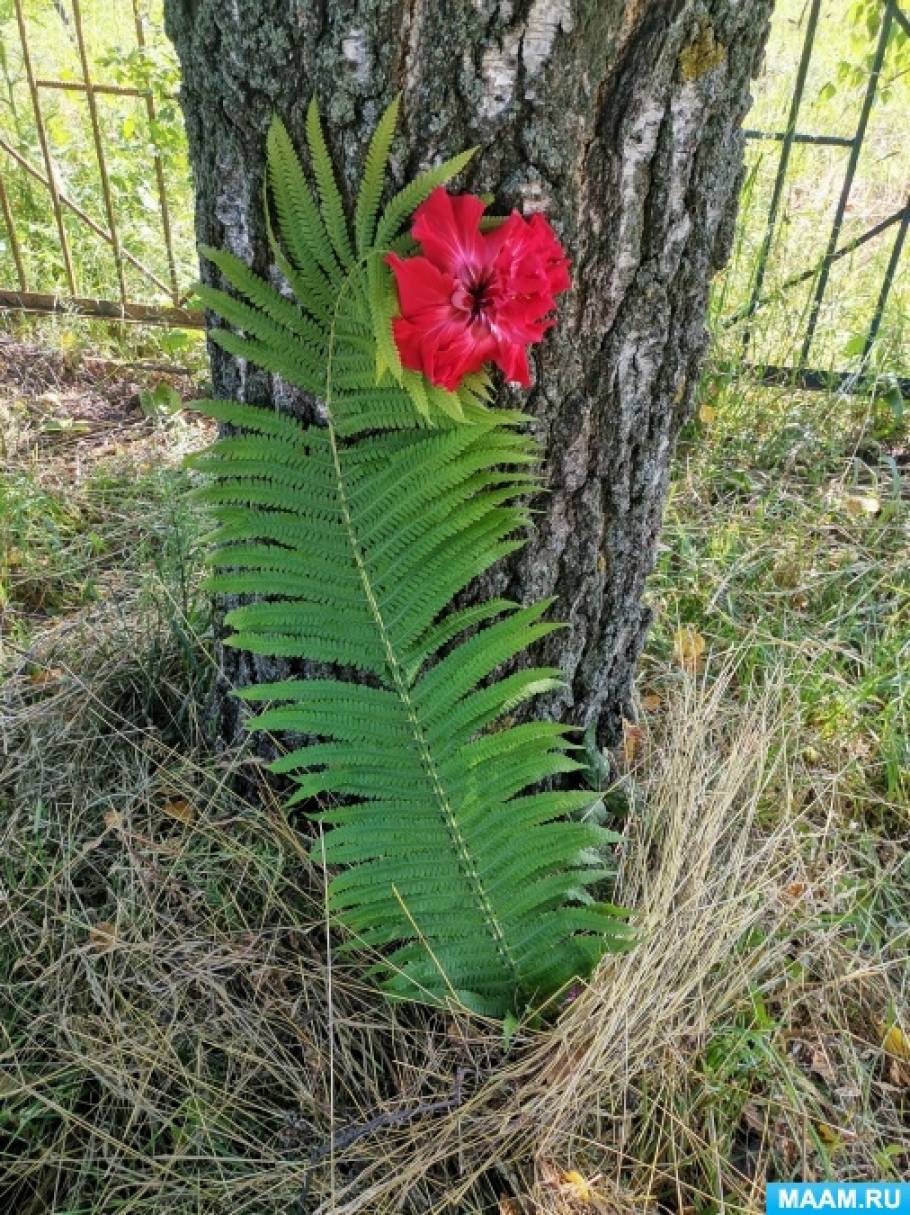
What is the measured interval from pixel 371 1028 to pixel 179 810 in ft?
1.78

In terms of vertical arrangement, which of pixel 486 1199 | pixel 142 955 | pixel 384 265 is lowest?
pixel 486 1199

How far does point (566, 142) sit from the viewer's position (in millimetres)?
1437

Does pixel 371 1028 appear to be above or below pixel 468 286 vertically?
below

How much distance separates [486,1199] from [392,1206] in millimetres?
153

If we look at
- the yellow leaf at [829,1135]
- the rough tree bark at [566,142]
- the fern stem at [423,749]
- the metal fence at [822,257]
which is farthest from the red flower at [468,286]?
the metal fence at [822,257]

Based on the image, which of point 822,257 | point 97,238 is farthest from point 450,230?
point 97,238

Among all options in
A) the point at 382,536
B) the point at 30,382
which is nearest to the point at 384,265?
the point at 382,536

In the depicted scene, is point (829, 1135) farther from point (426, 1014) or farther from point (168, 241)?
point (168, 241)

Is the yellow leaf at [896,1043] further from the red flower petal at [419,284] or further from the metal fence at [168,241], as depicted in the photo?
the metal fence at [168,241]

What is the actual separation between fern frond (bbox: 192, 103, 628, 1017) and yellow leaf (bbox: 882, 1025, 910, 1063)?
0.55 metres

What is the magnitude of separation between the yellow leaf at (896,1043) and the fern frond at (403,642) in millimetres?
549

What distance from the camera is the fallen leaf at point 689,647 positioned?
2332 mm

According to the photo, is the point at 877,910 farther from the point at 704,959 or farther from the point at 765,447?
the point at 765,447

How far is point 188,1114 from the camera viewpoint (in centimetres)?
153
